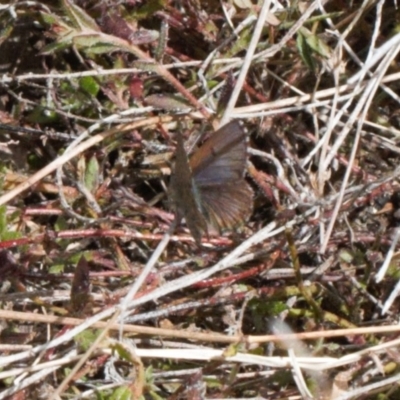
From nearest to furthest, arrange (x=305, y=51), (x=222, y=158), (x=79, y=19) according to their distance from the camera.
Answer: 1. (x=222, y=158)
2. (x=79, y=19)
3. (x=305, y=51)

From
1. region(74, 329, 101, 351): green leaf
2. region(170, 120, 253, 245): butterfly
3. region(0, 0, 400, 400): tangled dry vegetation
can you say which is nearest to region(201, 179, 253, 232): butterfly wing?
region(170, 120, 253, 245): butterfly

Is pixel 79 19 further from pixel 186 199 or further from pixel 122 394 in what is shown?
pixel 122 394

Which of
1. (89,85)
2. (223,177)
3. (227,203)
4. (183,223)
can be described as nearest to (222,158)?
(223,177)

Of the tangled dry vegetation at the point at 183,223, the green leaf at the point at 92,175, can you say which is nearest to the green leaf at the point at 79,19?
the tangled dry vegetation at the point at 183,223

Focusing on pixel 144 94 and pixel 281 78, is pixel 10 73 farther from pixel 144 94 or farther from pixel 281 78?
pixel 281 78

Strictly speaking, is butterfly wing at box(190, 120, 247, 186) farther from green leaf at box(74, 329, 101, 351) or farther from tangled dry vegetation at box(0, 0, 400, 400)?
green leaf at box(74, 329, 101, 351)

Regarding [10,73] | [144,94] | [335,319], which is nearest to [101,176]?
[144,94]
